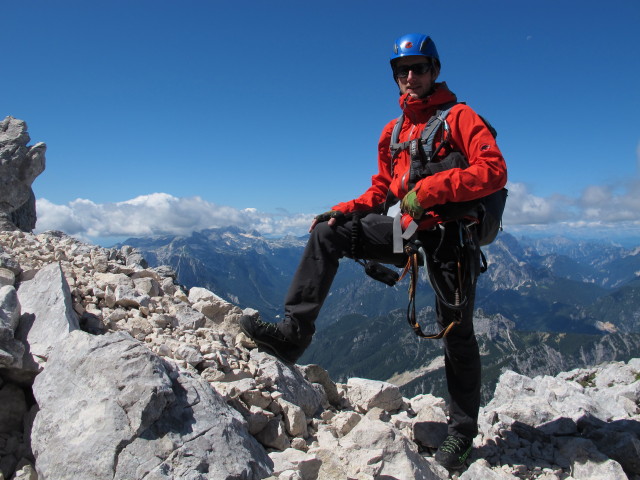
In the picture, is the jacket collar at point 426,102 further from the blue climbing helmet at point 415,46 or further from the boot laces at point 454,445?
the boot laces at point 454,445

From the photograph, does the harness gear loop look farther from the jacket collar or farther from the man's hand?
the jacket collar

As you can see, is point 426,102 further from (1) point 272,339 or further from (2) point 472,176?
(1) point 272,339

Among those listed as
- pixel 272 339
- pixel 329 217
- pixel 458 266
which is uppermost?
pixel 329 217

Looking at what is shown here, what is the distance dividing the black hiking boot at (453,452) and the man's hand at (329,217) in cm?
347

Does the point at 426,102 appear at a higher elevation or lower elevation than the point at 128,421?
higher

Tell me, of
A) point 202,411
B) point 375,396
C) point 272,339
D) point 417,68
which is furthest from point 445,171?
point 375,396

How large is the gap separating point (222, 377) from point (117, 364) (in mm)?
1975

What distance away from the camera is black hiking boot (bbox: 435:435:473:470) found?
5.57 meters

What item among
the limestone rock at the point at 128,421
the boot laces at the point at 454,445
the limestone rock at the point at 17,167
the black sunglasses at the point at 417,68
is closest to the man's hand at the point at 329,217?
the black sunglasses at the point at 417,68

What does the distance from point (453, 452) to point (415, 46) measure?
19.3 ft

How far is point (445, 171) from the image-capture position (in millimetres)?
5320

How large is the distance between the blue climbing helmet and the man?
15 millimetres

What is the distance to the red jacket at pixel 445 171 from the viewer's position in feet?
16.7

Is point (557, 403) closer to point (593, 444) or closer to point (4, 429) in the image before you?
point (593, 444)
